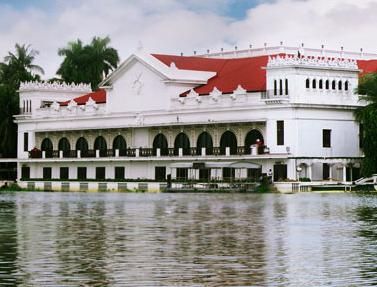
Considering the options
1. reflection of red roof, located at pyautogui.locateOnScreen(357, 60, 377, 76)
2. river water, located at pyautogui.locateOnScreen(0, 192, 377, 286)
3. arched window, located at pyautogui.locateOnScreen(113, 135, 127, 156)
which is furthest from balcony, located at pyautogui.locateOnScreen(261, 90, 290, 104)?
river water, located at pyautogui.locateOnScreen(0, 192, 377, 286)

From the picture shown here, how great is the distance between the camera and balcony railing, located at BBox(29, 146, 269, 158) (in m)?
95.4

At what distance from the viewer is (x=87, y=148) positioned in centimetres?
11275

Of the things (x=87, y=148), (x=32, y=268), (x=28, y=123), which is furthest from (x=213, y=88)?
(x=32, y=268)

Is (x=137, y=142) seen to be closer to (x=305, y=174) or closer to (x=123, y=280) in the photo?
(x=305, y=174)

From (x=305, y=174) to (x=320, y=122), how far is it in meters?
4.48

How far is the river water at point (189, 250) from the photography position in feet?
75.6

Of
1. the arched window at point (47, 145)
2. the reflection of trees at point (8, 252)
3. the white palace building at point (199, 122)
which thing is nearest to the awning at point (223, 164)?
the white palace building at point (199, 122)

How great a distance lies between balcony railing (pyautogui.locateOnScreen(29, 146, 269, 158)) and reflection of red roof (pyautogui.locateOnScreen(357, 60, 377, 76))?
14346 millimetres

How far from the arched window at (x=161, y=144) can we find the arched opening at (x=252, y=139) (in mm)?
9387

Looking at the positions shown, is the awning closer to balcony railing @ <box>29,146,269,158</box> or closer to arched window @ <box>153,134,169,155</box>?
balcony railing @ <box>29,146,269,158</box>

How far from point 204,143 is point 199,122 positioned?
2.33 meters

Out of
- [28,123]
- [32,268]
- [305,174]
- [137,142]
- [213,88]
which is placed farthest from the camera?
[28,123]

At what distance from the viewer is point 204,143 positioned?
3947 inches

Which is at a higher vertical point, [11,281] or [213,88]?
[213,88]
